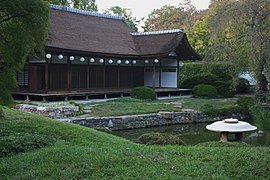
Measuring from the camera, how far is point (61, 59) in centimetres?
2141

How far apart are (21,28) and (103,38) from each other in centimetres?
1837

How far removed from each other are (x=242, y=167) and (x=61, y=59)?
1699 cm

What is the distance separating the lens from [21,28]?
22.0 feet

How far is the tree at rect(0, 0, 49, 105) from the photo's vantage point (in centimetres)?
656

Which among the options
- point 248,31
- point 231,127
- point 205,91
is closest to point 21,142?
point 231,127

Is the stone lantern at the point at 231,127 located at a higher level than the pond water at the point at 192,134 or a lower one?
higher

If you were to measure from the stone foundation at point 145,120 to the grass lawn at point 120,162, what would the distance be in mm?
7862

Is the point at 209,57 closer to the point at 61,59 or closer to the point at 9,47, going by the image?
the point at 61,59

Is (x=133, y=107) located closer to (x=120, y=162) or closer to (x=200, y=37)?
(x=120, y=162)

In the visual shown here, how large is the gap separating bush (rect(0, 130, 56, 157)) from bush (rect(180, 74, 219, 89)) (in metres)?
20.5

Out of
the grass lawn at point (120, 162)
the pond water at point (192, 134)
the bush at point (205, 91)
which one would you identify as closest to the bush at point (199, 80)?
the bush at point (205, 91)

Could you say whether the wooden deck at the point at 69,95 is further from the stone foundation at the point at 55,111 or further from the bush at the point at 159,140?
the bush at the point at 159,140

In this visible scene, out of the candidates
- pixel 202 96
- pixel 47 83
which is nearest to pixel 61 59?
pixel 47 83

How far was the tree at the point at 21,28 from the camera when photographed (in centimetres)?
656
